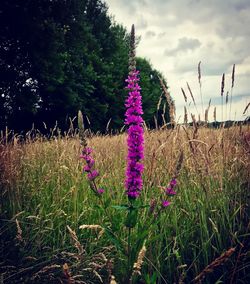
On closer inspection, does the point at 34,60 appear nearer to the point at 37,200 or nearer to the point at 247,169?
the point at 37,200

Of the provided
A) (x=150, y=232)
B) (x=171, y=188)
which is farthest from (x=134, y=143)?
(x=150, y=232)

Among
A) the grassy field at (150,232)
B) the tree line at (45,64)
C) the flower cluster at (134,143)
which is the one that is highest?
the tree line at (45,64)

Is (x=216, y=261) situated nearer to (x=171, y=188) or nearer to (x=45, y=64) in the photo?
(x=171, y=188)

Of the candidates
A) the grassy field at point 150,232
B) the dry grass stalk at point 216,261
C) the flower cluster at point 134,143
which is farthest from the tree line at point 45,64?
the dry grass stalk at point 216,261

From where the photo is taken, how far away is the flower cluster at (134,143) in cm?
228

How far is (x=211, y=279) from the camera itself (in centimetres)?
287

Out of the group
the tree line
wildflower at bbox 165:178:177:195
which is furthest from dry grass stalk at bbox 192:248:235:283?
the tree line

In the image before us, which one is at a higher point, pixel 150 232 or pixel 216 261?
pixel 216 261

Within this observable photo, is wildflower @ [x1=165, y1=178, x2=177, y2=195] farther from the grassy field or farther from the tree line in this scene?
the tree line

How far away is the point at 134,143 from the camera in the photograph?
2.28 m

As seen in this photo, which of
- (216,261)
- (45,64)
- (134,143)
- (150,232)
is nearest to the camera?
(216,261)

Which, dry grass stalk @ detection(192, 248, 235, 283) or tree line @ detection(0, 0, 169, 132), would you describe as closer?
dry grass stalk @ detection(192, 248, 235, 283)

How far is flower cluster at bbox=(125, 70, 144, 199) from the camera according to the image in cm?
228

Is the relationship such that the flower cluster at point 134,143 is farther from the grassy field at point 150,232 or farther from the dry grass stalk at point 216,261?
the dry grass stalk at point 216,261
